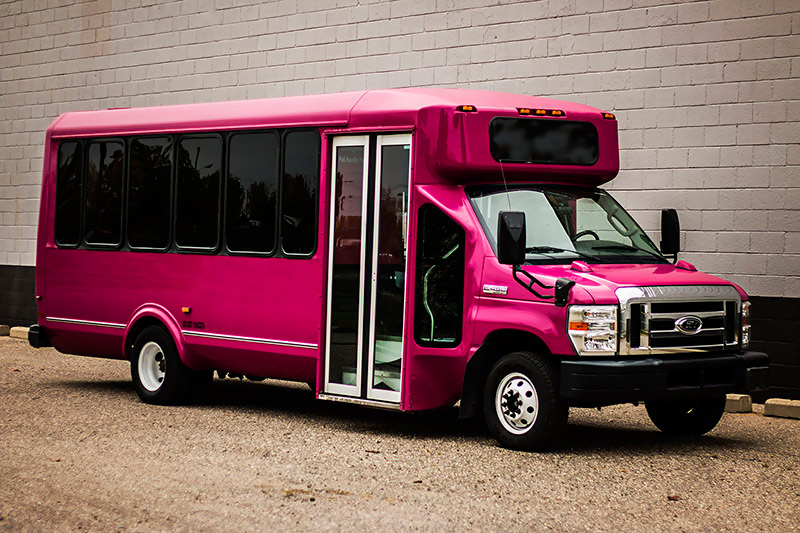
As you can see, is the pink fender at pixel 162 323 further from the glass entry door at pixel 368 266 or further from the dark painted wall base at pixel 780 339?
the dark painted wall base at pixel 780 339

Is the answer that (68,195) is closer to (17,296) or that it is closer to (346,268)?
(346,268)

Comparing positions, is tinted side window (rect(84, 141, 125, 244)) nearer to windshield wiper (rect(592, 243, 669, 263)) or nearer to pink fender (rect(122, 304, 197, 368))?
pink fender (rect(122, 304, 197, 368))

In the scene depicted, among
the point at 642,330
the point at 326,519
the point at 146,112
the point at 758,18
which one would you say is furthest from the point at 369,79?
the point at 326,519

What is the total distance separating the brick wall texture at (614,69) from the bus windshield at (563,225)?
2793 mm

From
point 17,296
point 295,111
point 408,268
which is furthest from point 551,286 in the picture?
point 17,296

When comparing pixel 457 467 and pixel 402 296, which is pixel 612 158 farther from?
pixel 457 467

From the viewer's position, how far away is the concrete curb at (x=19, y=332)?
19.2 m

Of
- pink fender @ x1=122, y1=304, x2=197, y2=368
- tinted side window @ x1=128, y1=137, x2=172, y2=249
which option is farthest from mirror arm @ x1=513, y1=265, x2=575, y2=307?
tinted side window @ x1=128, y1=137, x2=172, y2=249

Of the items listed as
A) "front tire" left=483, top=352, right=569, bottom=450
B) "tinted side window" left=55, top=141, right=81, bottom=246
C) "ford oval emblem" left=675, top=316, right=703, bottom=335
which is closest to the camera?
"front tire" left=483, top=352, right=569, bottom=450

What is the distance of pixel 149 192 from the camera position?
12148 mm

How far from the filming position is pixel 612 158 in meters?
10.2

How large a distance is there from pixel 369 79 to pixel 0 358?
6.39 m

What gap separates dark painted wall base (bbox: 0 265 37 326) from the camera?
19.6 m

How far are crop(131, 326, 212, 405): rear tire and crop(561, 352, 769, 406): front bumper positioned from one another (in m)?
4.57
